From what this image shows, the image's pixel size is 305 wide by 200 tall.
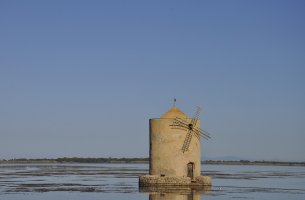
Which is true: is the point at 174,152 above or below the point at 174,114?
below

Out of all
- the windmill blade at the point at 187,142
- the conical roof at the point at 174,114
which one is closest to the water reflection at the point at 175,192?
the windmill blade at the point at 187,142

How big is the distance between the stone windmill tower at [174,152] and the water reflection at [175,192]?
2.58 ft

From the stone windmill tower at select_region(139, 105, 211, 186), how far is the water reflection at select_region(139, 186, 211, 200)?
0.79 metres

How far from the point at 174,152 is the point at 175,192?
11.9ft

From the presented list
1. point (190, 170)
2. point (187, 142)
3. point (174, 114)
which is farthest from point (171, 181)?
point (174, 114)

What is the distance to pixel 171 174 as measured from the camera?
85.3ft

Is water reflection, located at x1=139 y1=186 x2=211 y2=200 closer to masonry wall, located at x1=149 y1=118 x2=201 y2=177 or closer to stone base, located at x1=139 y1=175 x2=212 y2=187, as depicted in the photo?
stone base, located at x1=139 y1=175 x2=212 y2=187

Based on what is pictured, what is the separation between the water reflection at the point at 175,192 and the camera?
66.3 feet

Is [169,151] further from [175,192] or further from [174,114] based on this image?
[175,192]

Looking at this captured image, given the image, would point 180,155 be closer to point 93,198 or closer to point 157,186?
point 157,186

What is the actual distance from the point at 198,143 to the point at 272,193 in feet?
13.7

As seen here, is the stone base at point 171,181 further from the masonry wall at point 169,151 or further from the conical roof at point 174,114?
the conical roof at point 174,114

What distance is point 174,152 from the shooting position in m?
25.9

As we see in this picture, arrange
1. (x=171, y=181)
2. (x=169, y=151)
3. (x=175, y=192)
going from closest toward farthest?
(x=175, y=192) → (x=171, y=181) → (x=169, y=151)
